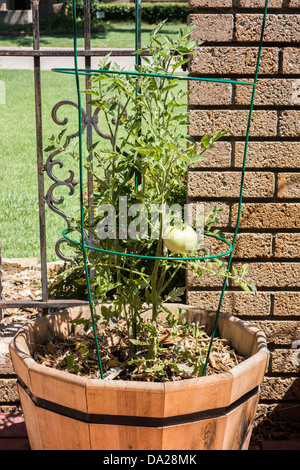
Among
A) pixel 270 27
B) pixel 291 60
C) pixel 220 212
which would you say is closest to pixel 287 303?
pixel 220 212

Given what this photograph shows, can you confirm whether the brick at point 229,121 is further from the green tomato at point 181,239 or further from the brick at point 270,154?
the green tomato at point 181,239

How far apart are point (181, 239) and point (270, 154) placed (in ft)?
2.61

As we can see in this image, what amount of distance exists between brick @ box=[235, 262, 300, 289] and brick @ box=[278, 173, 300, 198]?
0.29 metres

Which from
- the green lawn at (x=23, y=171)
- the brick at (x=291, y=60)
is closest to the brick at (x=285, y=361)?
the brick at (x=291, y=60)

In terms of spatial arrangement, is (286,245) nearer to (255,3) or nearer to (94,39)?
(255,3)

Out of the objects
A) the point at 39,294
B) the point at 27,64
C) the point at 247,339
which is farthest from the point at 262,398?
the point at 27,64

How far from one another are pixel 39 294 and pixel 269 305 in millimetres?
1537

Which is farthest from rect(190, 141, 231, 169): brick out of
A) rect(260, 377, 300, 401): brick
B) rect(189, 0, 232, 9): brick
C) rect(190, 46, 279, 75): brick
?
rect(260, 377, 300, 401): brick

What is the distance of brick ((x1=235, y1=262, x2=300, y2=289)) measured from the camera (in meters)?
2.21

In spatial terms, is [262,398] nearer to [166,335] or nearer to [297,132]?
[166,335]

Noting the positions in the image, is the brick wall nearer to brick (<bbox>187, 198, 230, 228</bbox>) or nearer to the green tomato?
brick (<bbox>187, 198, 230, 228</bbox>)

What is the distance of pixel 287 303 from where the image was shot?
225cm

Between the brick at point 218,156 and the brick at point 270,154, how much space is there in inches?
1.4

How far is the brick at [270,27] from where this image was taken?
2.02 m
